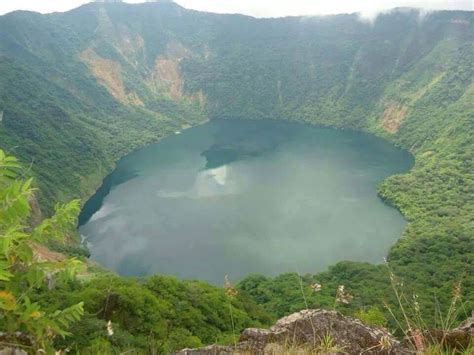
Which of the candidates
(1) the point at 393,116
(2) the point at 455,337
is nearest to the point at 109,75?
(1) the point at 393,116

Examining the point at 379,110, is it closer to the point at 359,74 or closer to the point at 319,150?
the point at 359,74

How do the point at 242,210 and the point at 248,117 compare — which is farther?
the point at 248,117

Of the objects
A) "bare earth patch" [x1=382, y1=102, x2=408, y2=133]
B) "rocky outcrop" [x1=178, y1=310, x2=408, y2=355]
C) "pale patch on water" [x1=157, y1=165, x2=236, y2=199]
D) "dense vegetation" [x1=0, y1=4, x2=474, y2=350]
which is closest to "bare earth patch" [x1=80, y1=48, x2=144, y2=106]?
"dense vegetation" [x1=0, y1=4, x2=474, y2=350]

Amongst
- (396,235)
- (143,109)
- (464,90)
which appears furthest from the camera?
(143,109)

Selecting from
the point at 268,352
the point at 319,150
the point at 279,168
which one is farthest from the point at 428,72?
the point at 268,352

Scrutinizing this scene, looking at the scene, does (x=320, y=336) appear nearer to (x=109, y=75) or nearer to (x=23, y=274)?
(x=23, y=274)

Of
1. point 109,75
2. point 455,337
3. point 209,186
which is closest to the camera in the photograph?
point 455,337
